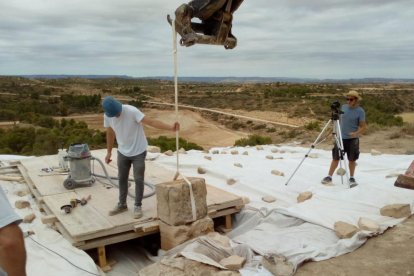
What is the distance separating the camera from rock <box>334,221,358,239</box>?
4754mm

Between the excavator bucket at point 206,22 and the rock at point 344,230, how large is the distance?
97.4 inches

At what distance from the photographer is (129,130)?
5098mm

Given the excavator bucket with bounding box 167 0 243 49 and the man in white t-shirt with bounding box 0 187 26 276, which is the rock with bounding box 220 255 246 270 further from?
the man in white t-shirt with bounding box 0 187 26 276

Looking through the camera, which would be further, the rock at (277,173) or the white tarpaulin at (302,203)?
the rock at (277,173)

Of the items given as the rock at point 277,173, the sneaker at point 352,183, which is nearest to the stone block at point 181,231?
the sneaker at point 352,183

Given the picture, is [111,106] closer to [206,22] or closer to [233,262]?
[206,22]

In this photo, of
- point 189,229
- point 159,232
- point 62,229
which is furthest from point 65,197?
point 189,229

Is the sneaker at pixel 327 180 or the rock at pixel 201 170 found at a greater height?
the sneaker at pixel 327 180

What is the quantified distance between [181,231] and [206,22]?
2.35 metres

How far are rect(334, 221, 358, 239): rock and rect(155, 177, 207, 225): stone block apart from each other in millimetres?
1575

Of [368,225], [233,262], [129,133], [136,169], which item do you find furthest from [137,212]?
[368,225]

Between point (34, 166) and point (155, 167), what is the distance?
2.41m

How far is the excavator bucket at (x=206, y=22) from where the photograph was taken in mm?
3715

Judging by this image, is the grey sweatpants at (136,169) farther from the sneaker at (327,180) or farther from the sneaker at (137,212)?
the sneaker at (327,180)
